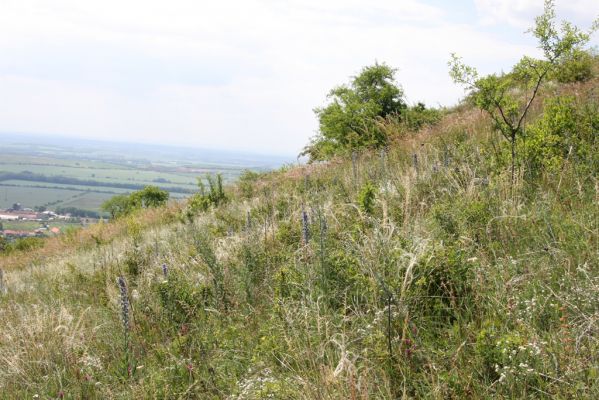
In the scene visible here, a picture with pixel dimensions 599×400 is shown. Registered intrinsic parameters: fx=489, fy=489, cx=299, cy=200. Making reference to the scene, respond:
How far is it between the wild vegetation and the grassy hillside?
2 centimetres

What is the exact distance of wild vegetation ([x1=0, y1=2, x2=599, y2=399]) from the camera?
2395mm

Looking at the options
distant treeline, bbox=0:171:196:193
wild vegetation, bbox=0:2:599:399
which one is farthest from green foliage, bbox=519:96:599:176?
distant treeline, bbox=0:171:196:193

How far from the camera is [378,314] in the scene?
2.81 metres

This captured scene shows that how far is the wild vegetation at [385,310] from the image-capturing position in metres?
2.39

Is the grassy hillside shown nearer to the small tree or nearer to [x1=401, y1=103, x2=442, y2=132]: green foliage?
the small tree

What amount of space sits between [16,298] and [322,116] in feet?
53.0

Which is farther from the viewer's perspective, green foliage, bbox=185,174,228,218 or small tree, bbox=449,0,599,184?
green foliage, bbox=185,174,228,218

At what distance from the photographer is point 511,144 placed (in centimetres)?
558

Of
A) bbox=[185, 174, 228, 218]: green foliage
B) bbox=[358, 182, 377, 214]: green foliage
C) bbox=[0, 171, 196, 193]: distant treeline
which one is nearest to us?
bbox=[358, 182, 377, 214]: green foliage

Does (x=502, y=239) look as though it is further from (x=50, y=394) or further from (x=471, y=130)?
(x=471, y=130)

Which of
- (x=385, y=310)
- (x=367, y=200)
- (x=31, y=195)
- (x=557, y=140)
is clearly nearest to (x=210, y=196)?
(x=367, y=200)

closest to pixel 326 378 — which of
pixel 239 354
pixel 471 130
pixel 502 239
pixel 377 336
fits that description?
pixel 377 336

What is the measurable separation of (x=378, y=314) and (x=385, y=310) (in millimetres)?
124

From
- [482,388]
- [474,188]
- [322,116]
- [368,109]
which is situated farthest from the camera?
[322,116]
